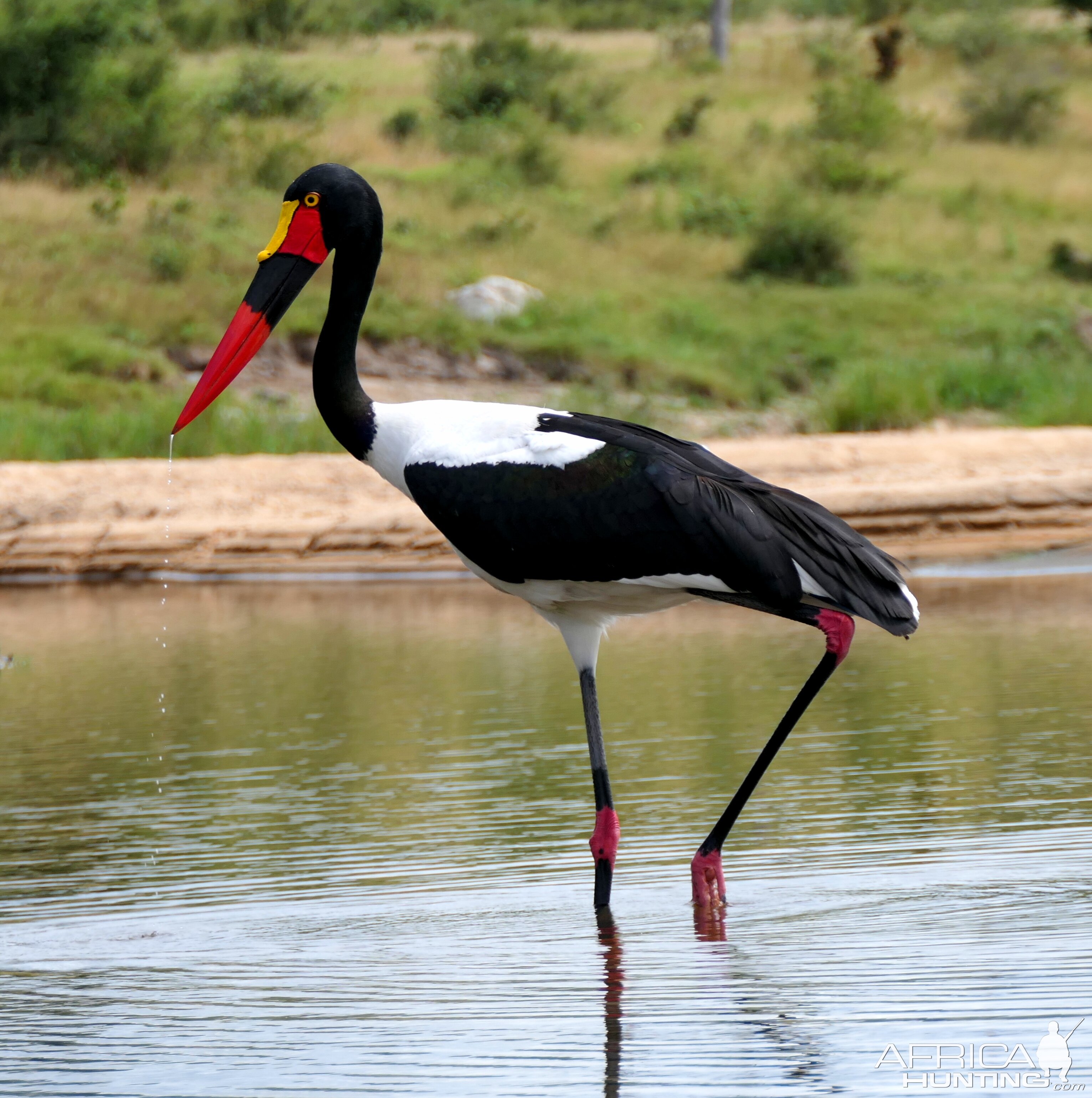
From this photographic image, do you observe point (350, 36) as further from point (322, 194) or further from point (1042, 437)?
point (322, 194)

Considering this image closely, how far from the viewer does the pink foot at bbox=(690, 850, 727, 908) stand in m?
4.25

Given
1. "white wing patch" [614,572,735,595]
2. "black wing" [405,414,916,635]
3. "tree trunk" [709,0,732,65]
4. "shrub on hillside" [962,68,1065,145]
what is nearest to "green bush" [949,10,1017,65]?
"tree trunk" [709,0,732,65]

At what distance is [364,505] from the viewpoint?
A: 1155 cm

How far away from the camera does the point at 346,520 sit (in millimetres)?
10867

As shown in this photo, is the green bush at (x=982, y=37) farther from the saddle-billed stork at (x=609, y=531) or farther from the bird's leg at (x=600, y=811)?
the bird's leg at (x=600, y=811)

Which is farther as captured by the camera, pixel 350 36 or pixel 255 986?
pixel 350 36

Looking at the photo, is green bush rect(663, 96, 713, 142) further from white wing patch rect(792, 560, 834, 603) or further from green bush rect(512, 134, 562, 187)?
white wing patch rect(792, 560, 834, 603)

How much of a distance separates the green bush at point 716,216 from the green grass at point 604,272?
2.5 inches

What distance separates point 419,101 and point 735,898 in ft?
92.6

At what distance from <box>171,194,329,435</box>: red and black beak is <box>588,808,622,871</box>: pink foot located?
1529 millimetres

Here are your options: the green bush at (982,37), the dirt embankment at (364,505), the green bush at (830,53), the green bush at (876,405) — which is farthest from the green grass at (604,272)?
the green bush at (982,37)

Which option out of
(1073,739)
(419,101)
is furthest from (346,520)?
(419,101)

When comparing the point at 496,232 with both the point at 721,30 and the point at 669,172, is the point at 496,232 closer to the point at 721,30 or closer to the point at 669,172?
the point at 669,172

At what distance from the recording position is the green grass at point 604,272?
15789 mm
